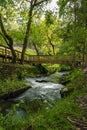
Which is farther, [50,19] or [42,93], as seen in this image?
[50,19]

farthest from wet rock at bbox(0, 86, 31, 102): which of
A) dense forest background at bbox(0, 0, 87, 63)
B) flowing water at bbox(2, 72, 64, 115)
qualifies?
dense forest background at bbox(0, 0, 87, 63)

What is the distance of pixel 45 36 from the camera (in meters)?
44.2

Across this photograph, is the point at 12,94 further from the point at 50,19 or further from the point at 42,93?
the point at 50,19

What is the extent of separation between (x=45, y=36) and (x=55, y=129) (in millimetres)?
39389

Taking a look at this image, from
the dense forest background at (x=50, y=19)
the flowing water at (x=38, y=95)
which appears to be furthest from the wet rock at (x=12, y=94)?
the dense forest background at (x=50, y=19)

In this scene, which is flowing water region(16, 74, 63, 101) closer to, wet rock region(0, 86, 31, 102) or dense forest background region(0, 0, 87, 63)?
wet rock region(0, 86, 31, 102)

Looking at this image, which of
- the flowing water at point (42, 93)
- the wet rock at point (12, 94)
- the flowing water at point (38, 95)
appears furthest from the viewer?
the flowing water at point (42, 93)

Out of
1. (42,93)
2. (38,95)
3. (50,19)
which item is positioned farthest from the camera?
(50,19)

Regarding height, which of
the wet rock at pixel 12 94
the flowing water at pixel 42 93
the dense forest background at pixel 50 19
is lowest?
the flowing water at pixel 42 93

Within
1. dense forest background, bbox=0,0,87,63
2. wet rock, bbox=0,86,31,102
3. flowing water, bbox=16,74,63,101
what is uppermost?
dense forest background, bbox=0,0,87,63

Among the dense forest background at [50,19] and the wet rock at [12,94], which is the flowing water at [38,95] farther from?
the dense forest background at [50,19]

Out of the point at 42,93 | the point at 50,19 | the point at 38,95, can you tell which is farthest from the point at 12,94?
the point at 50,19

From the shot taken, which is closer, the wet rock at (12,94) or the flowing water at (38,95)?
the flowing water at (38,95)

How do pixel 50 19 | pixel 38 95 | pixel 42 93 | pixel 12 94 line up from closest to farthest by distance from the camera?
pixel 12 94, pixel 38 95, pixel 42 93, pixel 50 19
